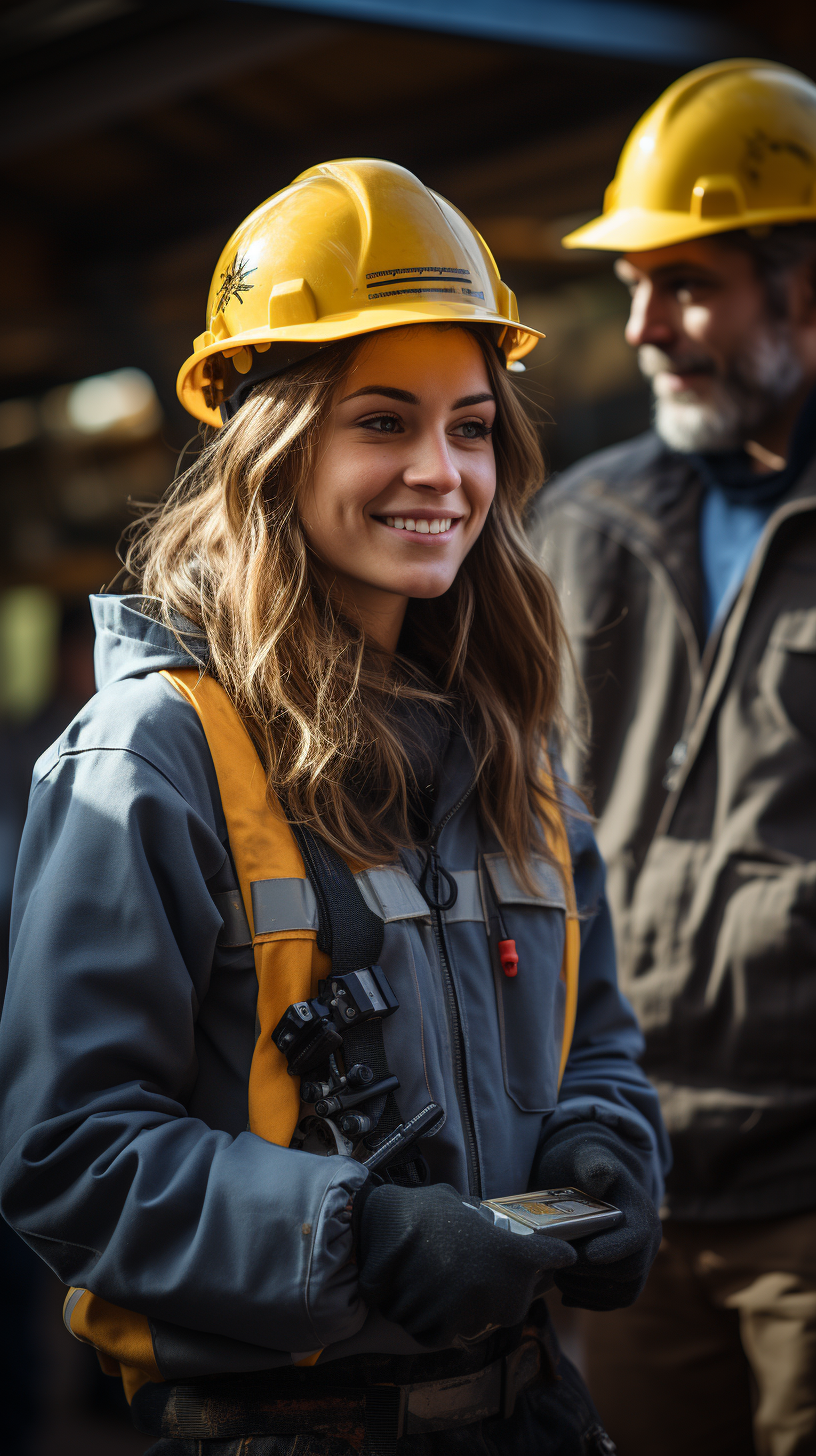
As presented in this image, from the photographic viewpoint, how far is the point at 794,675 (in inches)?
94.3

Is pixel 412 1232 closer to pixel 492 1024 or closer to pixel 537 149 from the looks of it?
pixel 492 1024

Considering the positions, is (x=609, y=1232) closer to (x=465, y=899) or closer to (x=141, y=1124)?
(x=465, y=899)

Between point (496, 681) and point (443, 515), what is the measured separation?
0.33 metres

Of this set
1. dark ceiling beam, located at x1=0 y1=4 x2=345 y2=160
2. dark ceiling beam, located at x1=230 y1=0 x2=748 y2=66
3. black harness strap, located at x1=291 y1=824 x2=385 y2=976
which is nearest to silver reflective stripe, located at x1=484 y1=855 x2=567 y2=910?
black harness strap, located at x1=291 y1=824 x2=385 y2=976

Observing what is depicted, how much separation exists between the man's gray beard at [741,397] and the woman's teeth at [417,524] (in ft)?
4.33

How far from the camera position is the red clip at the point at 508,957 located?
1518mm

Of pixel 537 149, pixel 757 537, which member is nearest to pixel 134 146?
pixel 537 149

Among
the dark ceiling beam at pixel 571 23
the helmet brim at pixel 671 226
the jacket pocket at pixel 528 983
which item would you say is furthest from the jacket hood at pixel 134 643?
the dark ceiling beam at pixel 571 23

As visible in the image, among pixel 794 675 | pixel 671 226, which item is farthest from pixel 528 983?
pixel 671 226

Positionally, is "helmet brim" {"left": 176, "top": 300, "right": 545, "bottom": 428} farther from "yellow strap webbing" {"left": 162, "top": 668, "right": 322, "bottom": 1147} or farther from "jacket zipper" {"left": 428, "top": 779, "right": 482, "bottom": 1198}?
"jacket zipper" {"left": 428, "top": 779, "right": 482, "bottom": 1198}

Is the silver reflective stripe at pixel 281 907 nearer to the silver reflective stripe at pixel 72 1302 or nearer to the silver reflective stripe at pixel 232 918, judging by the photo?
the silver reflective stripe at pixel 232 918

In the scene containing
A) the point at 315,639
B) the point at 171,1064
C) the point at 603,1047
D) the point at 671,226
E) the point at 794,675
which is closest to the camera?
the point at 171,1064

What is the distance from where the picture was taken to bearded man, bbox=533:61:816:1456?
7.52 feet

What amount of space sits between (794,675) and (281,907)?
1421mm
